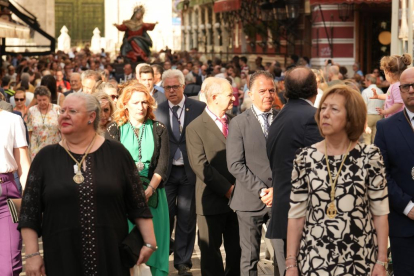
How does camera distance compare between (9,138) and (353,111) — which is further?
(9,138)

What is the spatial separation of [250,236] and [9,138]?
1.94 m

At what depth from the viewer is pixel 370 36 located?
84.8ft

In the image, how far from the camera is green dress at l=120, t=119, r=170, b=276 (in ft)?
23.1

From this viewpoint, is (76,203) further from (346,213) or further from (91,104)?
(346,213)

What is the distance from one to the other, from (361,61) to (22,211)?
21.7 m

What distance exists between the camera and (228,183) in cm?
772

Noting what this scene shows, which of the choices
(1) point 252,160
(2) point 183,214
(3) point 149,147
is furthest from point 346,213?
(2) point 183,214

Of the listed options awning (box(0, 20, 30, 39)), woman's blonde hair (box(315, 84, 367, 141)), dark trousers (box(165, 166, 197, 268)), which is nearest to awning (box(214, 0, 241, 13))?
awning (box(0, 20, 30, 39))

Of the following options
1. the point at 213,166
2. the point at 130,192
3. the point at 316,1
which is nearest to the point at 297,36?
the point at 316,1

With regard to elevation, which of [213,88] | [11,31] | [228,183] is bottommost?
[228,183]

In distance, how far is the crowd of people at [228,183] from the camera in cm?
492

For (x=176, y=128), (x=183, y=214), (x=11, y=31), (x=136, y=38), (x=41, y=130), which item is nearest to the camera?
(x=183, y=214)

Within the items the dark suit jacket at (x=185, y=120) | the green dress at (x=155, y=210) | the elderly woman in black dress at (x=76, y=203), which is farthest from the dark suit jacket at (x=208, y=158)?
the elderly woman in black dress at (x=76, y=203)

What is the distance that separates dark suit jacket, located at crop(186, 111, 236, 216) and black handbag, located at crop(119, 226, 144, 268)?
2.45 meters
